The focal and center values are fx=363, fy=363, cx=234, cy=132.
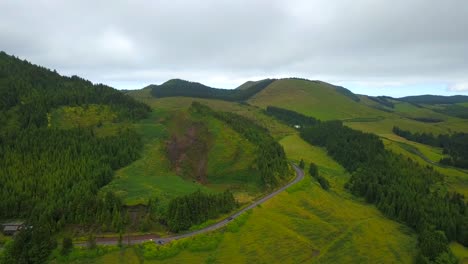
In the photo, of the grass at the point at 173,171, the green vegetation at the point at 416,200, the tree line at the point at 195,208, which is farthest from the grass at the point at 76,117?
the green vegetation at the point at 416,200

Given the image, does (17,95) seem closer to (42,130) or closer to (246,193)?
(42,130)

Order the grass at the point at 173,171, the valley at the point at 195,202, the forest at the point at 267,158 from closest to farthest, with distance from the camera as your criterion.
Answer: the valley at the point at 195,202, the grass at the point at 173,171, the forest at the point at 267,158

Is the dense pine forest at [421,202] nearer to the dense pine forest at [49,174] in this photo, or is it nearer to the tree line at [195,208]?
the tree line at [195,208]

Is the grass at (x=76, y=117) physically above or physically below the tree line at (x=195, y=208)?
above

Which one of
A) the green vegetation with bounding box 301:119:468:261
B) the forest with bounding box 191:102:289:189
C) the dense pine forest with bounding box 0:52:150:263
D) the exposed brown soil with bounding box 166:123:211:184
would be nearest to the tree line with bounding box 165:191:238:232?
the dense pine forest with bounding box 0:52:150:263

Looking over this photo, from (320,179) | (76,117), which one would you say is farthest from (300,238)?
(76,117)
